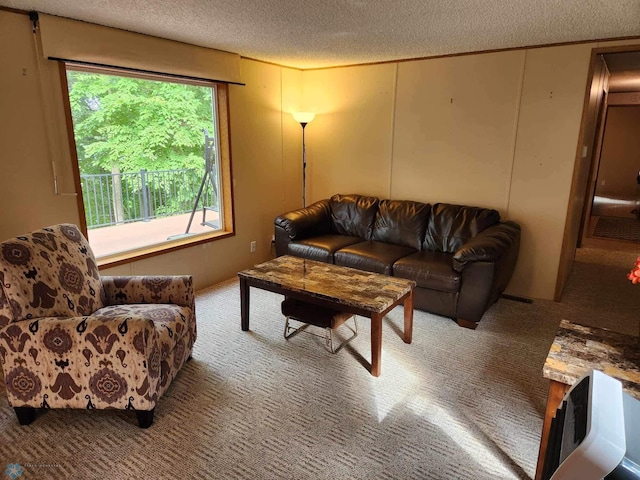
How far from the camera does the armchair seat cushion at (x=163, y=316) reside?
2250 millimetres

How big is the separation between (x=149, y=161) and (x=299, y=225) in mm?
1672

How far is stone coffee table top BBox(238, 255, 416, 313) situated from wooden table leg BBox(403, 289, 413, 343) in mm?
99

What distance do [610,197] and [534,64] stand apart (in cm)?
667

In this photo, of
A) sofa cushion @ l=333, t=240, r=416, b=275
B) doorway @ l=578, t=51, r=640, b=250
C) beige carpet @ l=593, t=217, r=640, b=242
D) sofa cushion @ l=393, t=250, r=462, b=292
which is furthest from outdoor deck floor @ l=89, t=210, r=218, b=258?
beige carpet @ l=593, t=217, r=640, b=242

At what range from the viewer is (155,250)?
3719 millimetres

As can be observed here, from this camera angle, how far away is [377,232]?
4.30 metres

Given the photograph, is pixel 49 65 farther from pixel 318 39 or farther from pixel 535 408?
pixel 535 408

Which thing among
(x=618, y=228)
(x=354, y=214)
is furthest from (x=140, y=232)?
(x=618, y=228)

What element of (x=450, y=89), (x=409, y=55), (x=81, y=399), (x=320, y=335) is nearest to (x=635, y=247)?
(x=450, y=89)

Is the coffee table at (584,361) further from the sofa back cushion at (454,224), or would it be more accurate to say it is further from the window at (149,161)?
the window at (149,161)

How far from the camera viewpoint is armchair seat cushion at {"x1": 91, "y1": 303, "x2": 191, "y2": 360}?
2250mm

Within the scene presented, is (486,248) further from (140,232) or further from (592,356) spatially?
(140,232)

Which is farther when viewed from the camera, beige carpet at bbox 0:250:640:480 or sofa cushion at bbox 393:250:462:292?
sofa cushion at bbox 393:250:462:292

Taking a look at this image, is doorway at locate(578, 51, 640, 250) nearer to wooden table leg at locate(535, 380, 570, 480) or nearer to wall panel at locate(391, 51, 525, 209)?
wall panel at locate(391, 51, 525, 209)
